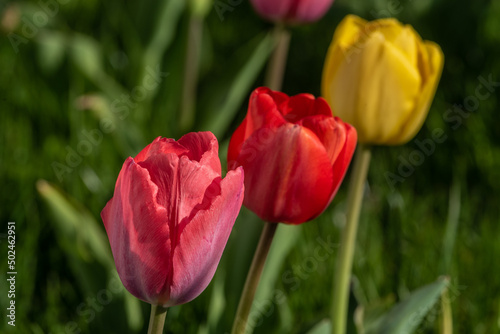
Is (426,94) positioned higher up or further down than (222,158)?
higher up

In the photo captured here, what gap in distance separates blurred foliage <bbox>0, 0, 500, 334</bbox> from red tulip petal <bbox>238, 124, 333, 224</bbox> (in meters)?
0.33

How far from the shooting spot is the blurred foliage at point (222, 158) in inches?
43.6

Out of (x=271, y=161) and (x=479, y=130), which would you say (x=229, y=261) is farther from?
(x=479, y=130)

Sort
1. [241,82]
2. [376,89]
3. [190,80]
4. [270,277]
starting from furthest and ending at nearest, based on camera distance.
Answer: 1. [190,80]
2. [241,82]
3. [270,277]
4. [376,89]

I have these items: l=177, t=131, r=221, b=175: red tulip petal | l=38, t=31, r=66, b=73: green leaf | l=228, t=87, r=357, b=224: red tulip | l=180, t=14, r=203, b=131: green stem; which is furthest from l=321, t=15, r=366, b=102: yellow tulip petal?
l=38, t=31, r=66, b=73: green leaf

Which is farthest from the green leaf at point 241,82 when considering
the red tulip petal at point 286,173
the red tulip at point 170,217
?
the red tulip at point 170,217

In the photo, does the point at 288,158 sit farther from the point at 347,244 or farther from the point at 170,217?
the point at 347,244

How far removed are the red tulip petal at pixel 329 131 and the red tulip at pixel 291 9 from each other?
78cm

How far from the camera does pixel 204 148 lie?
63 cm

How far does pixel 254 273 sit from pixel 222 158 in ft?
2.21

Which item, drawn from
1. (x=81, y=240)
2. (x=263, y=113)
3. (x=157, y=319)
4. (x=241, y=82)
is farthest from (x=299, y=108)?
(x=241, y=82)

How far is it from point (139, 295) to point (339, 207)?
1046 millimetres

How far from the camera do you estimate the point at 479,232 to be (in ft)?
5.32

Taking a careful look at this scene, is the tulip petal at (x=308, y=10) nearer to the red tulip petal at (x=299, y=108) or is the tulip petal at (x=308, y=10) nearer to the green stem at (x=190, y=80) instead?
the green stem at (x=190, y=80)
